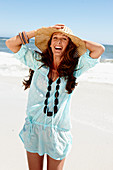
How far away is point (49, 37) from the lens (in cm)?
174

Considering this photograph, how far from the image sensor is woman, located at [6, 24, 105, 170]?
158 centimetres

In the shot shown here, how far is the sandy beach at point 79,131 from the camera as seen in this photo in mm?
2576

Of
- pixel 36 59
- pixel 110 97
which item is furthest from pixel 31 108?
pixel 110 97

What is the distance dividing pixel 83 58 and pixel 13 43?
2.05 ft

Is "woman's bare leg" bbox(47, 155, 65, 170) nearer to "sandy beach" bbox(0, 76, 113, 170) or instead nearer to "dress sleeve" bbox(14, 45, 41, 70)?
"dress sleeve" bbox(14, 45, 41, 70)

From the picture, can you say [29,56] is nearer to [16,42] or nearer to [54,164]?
[16,42]

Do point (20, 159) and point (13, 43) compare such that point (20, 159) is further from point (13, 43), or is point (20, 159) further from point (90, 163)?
point (13, 43)

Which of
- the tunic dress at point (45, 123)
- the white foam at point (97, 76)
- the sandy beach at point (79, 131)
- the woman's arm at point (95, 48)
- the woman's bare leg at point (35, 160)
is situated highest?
the woman's arm at point (95, 48)

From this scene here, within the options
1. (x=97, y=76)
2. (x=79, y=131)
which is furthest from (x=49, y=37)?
(x=97, y=76)

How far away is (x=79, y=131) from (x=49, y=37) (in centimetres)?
205

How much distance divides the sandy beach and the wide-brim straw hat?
62.5 inches

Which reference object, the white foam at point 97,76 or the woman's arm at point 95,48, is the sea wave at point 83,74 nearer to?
the white foam at point 97,76

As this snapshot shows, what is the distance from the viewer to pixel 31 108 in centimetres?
163

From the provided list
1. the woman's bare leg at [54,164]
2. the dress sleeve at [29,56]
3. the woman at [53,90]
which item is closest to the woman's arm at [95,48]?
the woman at [53,90]
